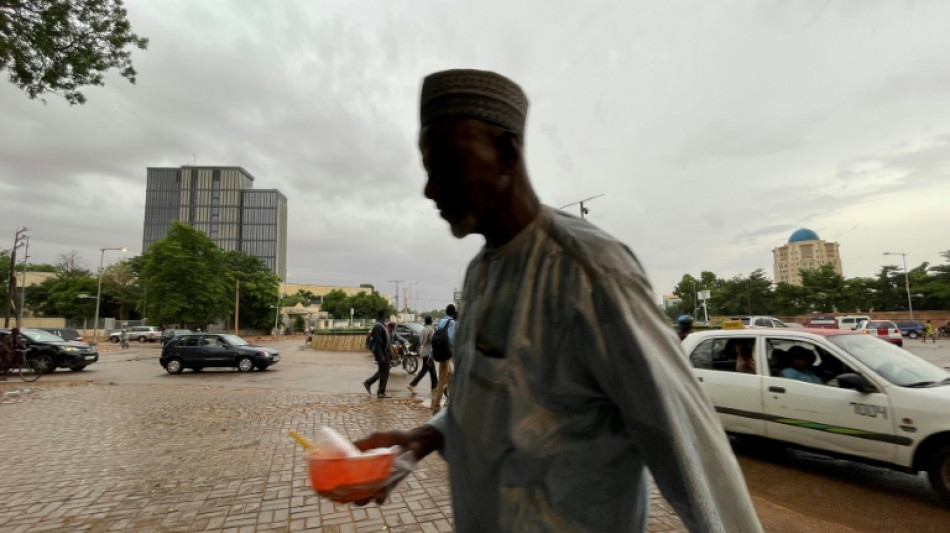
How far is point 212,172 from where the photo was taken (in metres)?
102

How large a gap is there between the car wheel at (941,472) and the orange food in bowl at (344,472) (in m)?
5.66

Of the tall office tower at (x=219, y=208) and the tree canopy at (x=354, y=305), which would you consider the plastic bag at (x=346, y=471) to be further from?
the tall office tower at (x=219, y=208)

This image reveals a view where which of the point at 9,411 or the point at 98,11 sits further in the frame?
the point at 9,411

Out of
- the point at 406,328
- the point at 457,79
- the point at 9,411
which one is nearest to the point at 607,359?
the point at 457,79

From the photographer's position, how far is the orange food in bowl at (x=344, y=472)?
100 centimetres

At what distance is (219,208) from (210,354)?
313 ft

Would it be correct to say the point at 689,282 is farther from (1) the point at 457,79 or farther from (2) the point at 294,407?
(1) the point at 457,79

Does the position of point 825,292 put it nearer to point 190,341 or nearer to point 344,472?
point 190,341

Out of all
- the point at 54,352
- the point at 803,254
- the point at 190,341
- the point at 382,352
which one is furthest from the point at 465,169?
the point at 803,254

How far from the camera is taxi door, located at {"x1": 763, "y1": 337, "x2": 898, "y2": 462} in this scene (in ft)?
15.5

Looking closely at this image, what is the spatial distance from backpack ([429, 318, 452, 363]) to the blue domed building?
329 ft

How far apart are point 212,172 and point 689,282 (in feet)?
312

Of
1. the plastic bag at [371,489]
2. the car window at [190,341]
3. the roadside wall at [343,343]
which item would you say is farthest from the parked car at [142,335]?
the plastic bag at [371,489]

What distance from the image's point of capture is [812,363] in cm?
579
